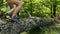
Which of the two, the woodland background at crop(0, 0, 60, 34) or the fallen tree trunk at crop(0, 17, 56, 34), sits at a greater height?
the fallen tree trunk at crop(0, 17, 56, 34)

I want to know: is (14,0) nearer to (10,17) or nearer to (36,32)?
(10,17)

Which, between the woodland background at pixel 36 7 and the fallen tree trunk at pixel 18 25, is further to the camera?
the woodland background at pixel 36 7

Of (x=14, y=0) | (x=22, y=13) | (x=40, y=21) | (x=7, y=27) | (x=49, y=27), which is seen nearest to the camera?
(x=7, y=27)

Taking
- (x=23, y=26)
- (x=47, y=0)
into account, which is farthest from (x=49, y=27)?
(x=47, y=0)

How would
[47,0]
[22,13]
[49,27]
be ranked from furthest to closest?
[47,0] → [22,13] → [49,27]

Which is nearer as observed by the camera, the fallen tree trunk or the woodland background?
the fallen tree trunk

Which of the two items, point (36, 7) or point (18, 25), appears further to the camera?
point (36, 7)

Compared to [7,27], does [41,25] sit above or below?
below

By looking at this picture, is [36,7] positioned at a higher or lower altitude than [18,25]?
lower

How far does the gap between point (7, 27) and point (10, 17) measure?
1.75ft

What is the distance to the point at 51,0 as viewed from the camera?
9469 mm

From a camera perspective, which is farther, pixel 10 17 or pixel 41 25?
pixel 41 25

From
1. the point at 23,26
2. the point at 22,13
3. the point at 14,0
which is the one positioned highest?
the point at 14,0

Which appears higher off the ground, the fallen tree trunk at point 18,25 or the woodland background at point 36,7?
the fallen tree trunk at point 18,25
